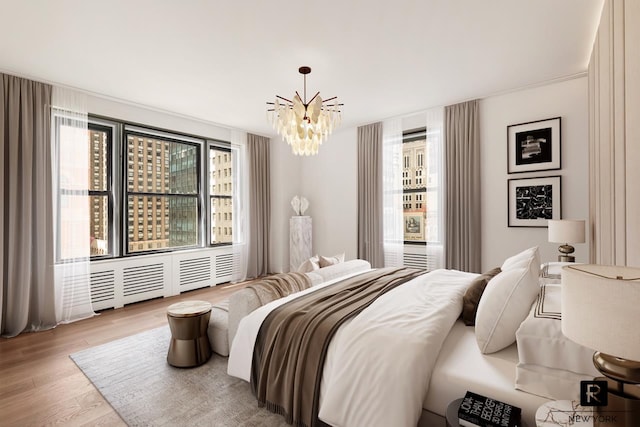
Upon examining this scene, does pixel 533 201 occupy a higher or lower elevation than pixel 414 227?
higher

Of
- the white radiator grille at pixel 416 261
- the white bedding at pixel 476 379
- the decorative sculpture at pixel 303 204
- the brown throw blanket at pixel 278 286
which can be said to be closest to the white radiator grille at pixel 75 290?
the brown throw blanket at pixel 278 286

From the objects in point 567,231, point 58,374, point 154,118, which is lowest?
point 58,374

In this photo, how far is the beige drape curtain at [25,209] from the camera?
10.4 feet

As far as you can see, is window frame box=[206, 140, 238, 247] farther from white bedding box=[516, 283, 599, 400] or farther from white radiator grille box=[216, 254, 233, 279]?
white bedding box=[516, 283, 599, 400]

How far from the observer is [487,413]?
1135 mm

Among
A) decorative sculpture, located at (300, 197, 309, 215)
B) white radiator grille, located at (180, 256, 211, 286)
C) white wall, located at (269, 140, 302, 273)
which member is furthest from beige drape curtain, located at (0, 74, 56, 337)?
decorative sculpture, located at (300, 197, 309, 215)

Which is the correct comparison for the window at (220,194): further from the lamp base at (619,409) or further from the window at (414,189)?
the lamp base at (619,409)

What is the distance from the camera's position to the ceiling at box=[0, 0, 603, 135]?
2.28 m

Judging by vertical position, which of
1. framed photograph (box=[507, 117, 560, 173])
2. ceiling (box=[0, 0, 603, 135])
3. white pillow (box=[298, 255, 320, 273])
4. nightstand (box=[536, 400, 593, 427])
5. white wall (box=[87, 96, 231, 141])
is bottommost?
nightstand (box=[536, 400, 593, 427])

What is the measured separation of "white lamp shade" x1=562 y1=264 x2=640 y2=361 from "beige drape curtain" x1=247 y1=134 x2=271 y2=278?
5.13m

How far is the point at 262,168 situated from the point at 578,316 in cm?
541


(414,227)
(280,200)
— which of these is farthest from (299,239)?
(414,227)

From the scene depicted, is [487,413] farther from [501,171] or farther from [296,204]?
[296,204]

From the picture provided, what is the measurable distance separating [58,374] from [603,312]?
134 inches
